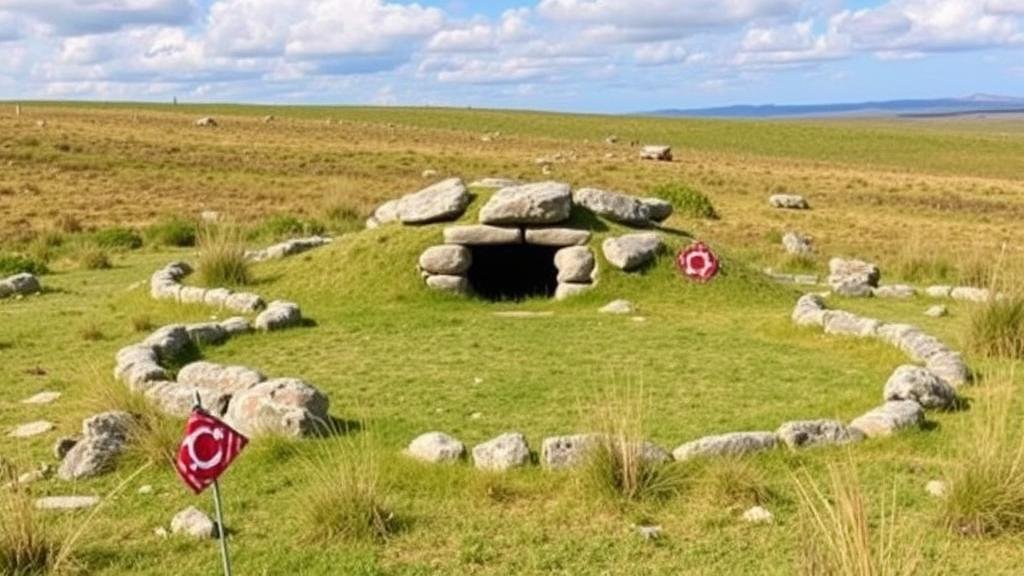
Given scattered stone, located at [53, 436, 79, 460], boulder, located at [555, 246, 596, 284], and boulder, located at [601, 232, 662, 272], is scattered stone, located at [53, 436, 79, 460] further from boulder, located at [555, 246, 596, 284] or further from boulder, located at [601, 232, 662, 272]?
boulder, located at [601, 232, 662, 272]

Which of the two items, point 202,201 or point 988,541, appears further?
point 202,201

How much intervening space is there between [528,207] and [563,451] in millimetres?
8975

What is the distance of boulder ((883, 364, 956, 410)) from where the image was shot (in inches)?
392

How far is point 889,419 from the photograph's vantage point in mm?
9227

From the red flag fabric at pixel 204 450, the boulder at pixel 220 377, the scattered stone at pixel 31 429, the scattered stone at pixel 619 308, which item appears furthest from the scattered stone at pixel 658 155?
the red flag fabric at pixel 204 450

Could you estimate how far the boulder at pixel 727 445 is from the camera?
8438mm

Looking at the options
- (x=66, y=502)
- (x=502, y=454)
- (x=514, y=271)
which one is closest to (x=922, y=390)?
(x=502, y=454)

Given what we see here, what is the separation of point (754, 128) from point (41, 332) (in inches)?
3233

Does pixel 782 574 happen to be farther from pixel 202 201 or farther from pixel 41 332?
pixel 202 201

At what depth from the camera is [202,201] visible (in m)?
35.0

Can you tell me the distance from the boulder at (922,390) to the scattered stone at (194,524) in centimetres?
583

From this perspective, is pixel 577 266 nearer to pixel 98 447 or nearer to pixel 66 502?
pixel 98 447

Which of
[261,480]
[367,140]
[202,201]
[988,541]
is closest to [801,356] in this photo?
[988,541]

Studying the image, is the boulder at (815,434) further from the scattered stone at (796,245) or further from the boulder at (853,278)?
the scattered stone at (796,245)
